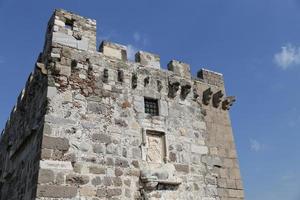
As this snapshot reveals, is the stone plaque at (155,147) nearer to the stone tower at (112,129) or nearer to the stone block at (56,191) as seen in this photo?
the stone tower at (112,129)

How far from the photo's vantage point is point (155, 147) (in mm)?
7031

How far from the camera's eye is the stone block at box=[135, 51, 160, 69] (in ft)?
25.5

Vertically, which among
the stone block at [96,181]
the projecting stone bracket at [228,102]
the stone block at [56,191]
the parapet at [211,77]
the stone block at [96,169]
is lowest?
the stone block at [56,191]

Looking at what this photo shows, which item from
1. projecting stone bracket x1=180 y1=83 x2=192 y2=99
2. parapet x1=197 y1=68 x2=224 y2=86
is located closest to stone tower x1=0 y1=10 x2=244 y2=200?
projecting stone bracket x1=180 y1=83 x2=192 y2=99

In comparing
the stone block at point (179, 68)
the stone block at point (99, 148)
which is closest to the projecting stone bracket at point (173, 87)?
the stone block at point (179, 68)

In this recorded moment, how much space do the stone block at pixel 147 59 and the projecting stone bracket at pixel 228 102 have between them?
6.36ft

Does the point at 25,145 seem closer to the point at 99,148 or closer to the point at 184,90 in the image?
the point at 99,148

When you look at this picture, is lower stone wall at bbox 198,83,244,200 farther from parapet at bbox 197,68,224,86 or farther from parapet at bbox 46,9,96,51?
parapet at bbox 46,9,96,51

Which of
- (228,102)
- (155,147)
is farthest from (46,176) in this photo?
(228,102)

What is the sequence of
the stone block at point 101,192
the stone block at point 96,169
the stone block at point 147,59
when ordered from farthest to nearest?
1. the stone block at point 147,59
2. the stone block at point 96,169
3. the stone block at point 101,192

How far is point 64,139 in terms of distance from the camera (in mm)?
6090

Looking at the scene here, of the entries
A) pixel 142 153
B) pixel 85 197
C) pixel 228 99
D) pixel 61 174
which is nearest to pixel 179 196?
pixel 142 153

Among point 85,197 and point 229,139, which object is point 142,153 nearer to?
point 85,197

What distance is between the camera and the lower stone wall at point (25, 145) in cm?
620
